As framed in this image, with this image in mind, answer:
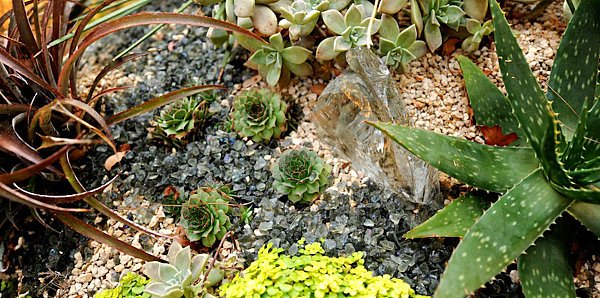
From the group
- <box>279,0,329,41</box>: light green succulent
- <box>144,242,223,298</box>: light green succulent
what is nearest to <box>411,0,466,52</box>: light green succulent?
<box>279,0,329,41</box>: light green succulent

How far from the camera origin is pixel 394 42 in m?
1.83

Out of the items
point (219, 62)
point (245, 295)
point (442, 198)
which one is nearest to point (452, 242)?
point (442, 198)

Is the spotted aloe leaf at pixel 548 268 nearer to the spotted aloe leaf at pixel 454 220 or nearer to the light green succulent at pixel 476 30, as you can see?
the spotted aloe leaf at pixel 454 220

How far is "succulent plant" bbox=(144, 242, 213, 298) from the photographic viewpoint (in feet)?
4.84

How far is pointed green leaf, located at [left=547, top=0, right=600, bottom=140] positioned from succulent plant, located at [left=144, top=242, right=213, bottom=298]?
101 centimetres

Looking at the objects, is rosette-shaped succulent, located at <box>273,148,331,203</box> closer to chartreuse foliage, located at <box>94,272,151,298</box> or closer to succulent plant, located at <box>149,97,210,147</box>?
succulent plant, located at <box>149,97,210,147</box>

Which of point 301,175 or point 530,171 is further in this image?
point 301,175

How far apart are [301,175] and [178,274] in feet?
1.46

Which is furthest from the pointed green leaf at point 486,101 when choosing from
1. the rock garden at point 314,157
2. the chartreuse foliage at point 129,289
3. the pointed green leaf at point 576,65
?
the chartreuse foliage at point 129,289

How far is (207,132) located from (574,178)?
1.14 metres

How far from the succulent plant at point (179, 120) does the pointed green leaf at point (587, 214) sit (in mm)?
1144

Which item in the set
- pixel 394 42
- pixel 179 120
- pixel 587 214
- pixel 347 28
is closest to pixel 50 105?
pixel 179 120

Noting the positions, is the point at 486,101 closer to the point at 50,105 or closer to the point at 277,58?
the point at 277,58

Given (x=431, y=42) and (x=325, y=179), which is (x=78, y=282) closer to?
(x=325, y=179)
